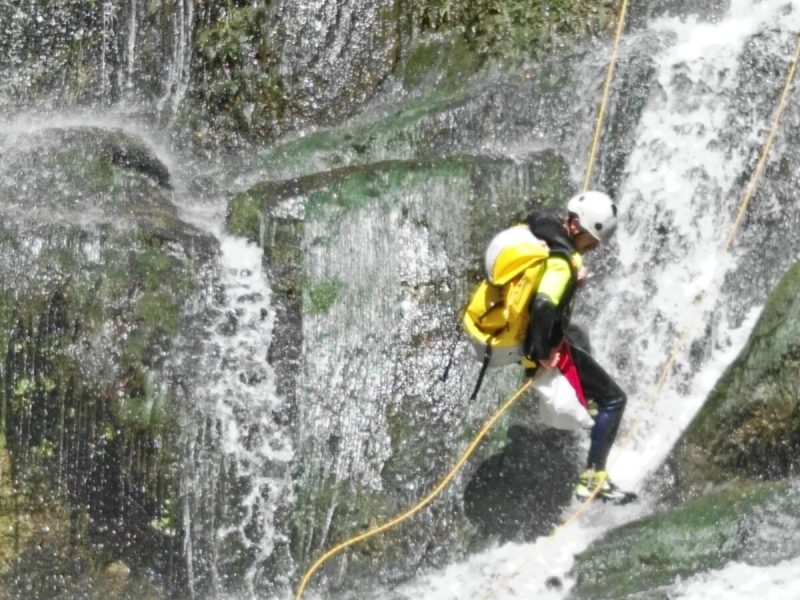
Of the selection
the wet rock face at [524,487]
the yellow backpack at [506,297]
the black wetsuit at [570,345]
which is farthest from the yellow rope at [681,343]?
the yellow backpack at [506,297]

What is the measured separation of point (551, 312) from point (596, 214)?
2.30ft

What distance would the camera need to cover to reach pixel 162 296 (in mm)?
7715

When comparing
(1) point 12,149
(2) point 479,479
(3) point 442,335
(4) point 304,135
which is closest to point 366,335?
(3) point 442,335

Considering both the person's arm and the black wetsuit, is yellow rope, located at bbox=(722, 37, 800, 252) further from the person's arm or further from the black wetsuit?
the person's arm

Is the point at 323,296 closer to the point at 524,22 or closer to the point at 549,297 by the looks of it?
the point at 549,297

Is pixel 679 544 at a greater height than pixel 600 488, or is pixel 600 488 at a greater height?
pixel 600 488

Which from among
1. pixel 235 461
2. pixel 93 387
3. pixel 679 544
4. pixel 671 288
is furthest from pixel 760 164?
pixel 93 387

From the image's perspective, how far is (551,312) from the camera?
5.88 metres

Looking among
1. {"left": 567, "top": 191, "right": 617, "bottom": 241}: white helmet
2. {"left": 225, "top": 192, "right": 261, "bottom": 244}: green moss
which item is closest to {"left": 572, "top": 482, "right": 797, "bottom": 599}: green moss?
{"left": 567, "top": 191, "right": 617, "bottom": 241}: white helmet

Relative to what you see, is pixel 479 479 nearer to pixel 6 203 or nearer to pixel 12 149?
pixel 6 203

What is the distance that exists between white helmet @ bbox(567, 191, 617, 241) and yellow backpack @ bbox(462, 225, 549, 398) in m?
0.33

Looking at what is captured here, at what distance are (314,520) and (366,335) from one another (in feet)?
4.43

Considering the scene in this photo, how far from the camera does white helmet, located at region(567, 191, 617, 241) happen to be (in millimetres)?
6180

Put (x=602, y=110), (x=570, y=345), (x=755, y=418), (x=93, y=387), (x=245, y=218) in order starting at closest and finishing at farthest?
(x=570, y=345)
(x=755, y=418)
(x=93, y=387)
(x=245, y=218)
(x=602, y=110)
